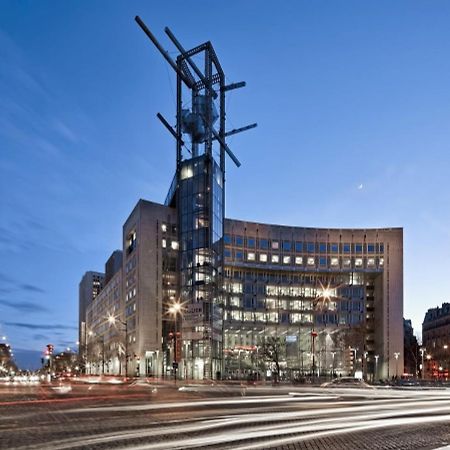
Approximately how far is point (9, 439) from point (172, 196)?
327 ft

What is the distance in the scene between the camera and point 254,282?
439 feet

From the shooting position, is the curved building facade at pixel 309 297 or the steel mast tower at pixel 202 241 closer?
the steel mast tower at pixel 202 241

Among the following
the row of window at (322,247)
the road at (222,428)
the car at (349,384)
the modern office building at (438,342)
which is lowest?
the modern office building at (438,342)

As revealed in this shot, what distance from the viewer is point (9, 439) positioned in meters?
15.8

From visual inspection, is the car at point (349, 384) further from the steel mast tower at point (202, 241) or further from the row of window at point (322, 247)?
the row of window at point (322, 247)

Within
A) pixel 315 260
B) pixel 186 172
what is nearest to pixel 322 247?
pixel 315 260

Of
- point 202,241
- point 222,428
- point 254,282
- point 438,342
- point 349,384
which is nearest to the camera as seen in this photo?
point 222,428

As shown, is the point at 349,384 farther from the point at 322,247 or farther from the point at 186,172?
the point at 322,247

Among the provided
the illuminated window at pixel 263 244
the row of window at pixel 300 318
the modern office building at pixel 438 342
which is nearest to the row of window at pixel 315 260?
the illuminated window at pixel 263 244

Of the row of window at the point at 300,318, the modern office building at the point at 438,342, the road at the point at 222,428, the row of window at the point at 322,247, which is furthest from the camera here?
the modern office building at the point at 438,342

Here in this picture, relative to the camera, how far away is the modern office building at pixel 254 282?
107000 mm

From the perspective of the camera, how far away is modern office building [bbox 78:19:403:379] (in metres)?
107

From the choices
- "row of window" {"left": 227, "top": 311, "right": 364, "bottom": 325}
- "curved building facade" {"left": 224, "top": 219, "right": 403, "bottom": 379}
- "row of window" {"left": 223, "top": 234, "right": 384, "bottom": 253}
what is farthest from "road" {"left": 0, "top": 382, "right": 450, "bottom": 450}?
"row of window" {"left": 223, "top": 234, "right": 384, "bottom": 253}

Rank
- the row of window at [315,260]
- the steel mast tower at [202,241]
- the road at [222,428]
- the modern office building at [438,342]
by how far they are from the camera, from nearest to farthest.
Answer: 1. the road at [222,428]
2. the steel mast tower at [202,241]
3. the row of window at [315,260]
4. the modern office building at [438,342]
